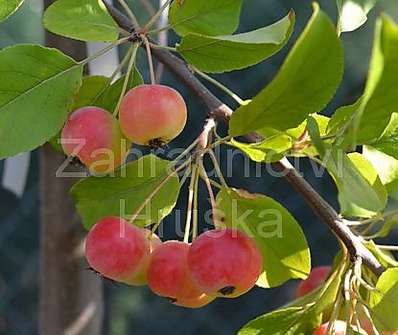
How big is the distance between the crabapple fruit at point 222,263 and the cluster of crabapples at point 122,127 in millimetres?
82

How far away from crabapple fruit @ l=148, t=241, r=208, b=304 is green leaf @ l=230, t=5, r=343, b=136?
4.6 inches

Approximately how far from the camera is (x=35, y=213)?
7.70 feet

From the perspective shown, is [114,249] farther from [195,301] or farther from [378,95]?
[378,95]

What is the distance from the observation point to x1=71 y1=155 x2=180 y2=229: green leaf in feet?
2.30

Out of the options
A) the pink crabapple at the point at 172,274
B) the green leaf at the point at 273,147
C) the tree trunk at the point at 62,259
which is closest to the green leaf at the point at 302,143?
the green leaf at the point at 273,147

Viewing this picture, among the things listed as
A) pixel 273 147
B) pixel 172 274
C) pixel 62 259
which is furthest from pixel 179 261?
pixel 62 259

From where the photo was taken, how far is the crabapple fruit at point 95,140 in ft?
2.08

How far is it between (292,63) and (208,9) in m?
0.20

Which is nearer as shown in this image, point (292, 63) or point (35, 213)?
point (292, 63)

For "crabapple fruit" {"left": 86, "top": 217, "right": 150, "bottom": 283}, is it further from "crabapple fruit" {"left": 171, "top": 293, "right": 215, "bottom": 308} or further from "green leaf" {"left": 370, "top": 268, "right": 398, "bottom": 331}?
"green leaf" {"left": 370, "top": 268, "right": 398, "bottom": 331}

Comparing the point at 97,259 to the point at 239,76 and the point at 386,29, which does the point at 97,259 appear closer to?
the point at 386,29

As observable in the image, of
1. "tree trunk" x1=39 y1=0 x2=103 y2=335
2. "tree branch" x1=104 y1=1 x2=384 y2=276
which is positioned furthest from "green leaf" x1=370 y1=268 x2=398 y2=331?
"tree trunk" x1=39 y1=0 x2=103 y2=335

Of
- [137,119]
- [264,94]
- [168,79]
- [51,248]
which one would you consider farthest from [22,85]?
[168,79]

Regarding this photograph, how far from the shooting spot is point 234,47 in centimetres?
62
